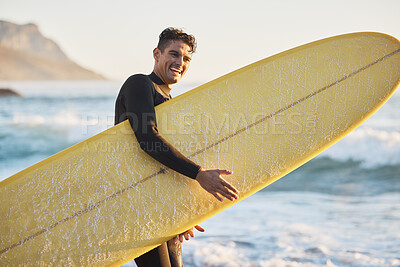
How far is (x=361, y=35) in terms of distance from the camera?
205 centimetres

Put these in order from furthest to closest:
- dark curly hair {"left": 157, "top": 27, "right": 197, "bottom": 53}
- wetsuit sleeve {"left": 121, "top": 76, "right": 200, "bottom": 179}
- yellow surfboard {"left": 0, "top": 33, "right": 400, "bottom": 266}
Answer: dark curly hair {"left": 157, "top": 27, "right": 197, "bottom": 53} → yellow surfboard {"left": 0, "top": 33, "right": 400, "bottom": 266} → wetsuit sleeve {"left": 121, "top": 76, "right": 200, "bottom": 179}

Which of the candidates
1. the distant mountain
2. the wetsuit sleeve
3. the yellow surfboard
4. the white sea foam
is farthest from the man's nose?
the distant mountain

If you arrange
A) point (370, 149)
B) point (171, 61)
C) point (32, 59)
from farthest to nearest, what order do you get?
1. point (32, 59)
2. point (370, 149)
3. point (171, 61)

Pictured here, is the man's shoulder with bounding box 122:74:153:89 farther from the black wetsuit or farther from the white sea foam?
the white sea foam

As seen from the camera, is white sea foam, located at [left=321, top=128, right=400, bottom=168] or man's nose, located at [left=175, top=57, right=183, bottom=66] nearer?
man's nose, located at [left=175, top=57, right=183, bottom=66]

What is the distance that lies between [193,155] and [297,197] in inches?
198

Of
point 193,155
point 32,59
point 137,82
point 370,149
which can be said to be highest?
point 32,59

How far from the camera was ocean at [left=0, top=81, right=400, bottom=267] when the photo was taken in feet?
10.9

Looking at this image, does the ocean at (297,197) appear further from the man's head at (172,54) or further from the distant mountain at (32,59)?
the distant mountain at (32,59)

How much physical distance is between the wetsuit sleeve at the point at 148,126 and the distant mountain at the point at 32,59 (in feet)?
47.9

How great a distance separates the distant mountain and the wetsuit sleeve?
14612 mm

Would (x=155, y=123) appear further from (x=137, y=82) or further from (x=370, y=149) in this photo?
(x=370, y=149)

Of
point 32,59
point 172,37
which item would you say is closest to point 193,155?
point 172,37

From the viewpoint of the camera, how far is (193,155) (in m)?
1.72
